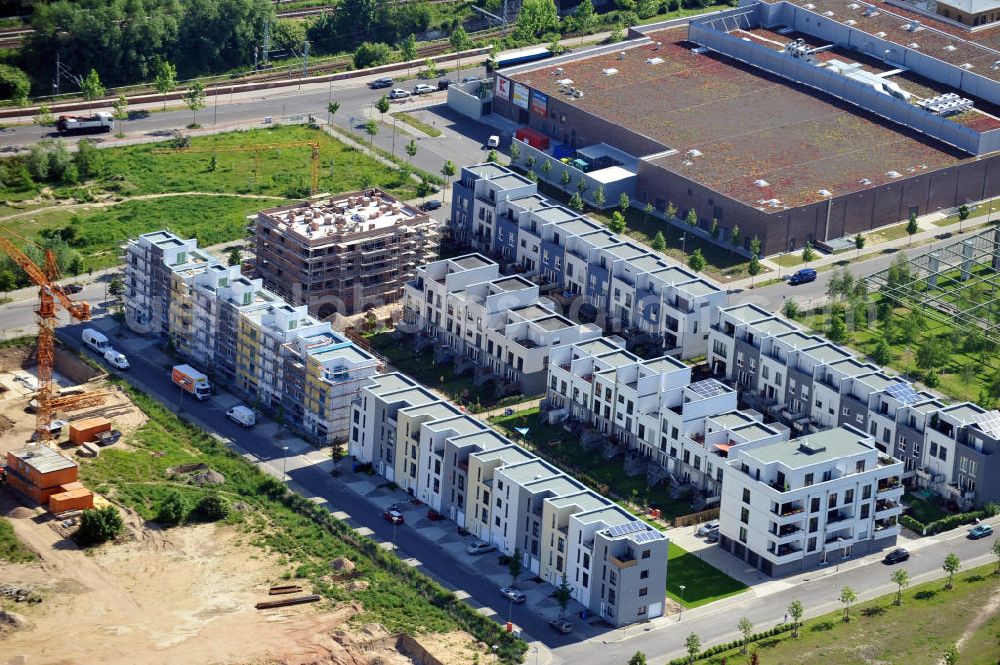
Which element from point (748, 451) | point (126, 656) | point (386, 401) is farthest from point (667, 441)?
point (126, 656)

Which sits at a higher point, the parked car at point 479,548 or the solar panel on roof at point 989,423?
the solar panel on roof at point 989,423

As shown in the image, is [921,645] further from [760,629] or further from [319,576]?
[319,576]

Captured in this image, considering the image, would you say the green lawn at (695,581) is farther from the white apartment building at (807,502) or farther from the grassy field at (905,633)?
the grassy field at (905,633)

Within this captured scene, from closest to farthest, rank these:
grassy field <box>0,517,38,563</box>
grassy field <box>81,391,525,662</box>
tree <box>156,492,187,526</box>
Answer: grassy field <box>81,391,525,662</box>, grassy field <box>0,517,38,563</box>, tree <box>156,492,187,526</box>

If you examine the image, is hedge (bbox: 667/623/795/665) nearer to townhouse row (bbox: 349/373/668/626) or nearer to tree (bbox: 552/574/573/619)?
townhouse row (bbox: 349/373/668/626)

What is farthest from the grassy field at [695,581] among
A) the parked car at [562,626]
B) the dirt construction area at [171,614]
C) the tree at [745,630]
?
the dirt construction area at [171,614]

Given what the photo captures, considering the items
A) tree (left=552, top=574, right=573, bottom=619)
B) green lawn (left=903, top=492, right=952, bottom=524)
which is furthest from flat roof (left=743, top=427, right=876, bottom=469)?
tree (left=552, top=574, right=573, bottom=619)
